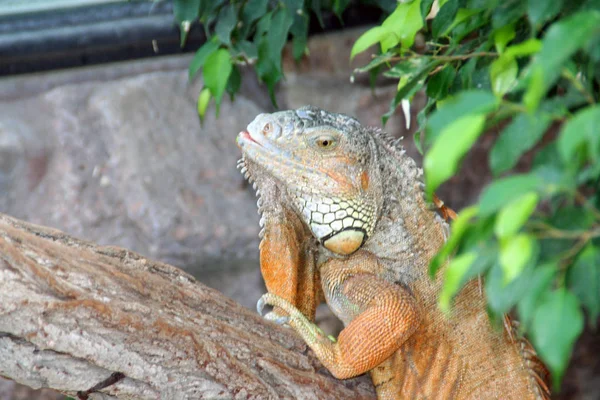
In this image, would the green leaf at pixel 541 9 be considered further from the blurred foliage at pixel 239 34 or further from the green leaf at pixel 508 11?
the blurred foliage at pixel 239 34

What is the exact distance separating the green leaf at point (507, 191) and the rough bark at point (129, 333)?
1388mm

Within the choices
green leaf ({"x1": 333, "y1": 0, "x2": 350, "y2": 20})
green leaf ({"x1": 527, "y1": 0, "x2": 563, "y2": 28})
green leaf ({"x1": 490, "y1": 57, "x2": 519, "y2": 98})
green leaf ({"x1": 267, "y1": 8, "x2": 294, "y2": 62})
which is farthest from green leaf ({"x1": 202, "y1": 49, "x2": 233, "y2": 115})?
green leaf ({"x1": 527, "y1": 0, "x2": 563, "y2": 28})

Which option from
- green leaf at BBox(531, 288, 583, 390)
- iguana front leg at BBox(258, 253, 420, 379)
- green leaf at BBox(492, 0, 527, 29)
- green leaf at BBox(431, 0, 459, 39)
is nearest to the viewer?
green leaf at BBox(531, 288, 583, 390)

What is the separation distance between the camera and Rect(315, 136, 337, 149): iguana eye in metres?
2.80

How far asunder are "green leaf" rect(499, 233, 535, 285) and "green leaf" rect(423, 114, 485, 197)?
145 mm

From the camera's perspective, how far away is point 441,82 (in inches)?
96.7

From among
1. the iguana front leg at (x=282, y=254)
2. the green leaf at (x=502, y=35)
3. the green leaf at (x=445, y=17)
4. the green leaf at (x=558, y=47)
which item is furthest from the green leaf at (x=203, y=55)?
the green leaf at (x=558, y=47)

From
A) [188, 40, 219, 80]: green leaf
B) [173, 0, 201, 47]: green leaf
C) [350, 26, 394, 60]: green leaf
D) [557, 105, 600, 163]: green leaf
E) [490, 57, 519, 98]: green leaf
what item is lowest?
[188, 40, 219, 80]: green leaf

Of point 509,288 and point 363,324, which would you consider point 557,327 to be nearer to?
point 509,288

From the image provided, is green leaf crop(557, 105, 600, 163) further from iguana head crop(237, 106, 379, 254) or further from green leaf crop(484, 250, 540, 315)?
iguana head crop(237, 106, 379, 254)

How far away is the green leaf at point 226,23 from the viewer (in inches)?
145

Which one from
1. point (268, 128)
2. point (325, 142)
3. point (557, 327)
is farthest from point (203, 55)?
point (557, 327)

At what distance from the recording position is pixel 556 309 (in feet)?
3.77

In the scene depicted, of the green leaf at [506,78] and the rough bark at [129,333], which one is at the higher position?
the green leaf at [506,78]
